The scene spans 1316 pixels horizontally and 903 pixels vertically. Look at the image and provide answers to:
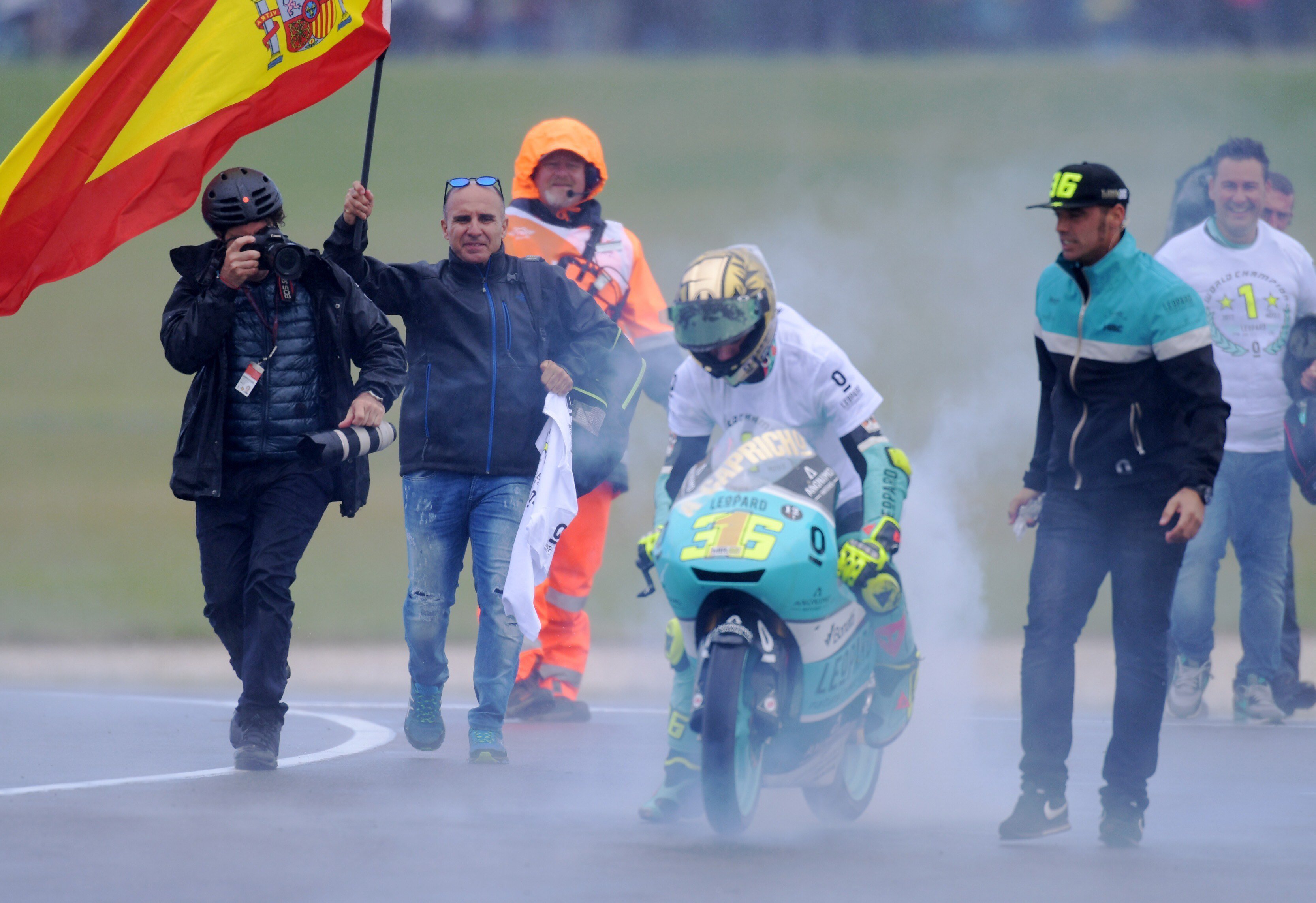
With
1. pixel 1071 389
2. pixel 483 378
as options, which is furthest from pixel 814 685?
pixel 483 378

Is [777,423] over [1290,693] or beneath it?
over

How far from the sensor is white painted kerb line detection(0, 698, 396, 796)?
6883mm

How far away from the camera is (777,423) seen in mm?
6371

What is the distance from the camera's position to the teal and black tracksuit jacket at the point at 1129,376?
6.18 meters

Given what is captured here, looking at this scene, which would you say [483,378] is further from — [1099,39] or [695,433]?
[1099,39]

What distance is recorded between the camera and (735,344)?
6.18 meters

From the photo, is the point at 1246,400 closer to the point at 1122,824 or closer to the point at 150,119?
the point at 1122,824

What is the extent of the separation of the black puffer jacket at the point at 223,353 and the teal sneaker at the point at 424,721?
773 mm

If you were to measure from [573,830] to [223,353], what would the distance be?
7.65ft

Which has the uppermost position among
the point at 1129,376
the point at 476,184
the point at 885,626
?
the point at 476,184

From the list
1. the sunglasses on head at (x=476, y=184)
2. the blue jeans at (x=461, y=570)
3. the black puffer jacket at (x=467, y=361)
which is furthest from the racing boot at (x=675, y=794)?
the sunglasses on head at (x=476, y=184)

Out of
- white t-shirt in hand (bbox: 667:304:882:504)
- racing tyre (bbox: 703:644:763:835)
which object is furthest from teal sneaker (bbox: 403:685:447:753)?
racing tyre (bbox: 703:644:763:835)

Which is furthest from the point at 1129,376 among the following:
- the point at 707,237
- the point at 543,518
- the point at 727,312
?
the point at 707,237

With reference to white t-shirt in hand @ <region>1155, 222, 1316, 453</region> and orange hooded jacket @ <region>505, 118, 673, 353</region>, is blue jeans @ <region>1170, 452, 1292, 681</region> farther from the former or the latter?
orange hooded jacket @ <region>505, 118, 673, 353</region>
